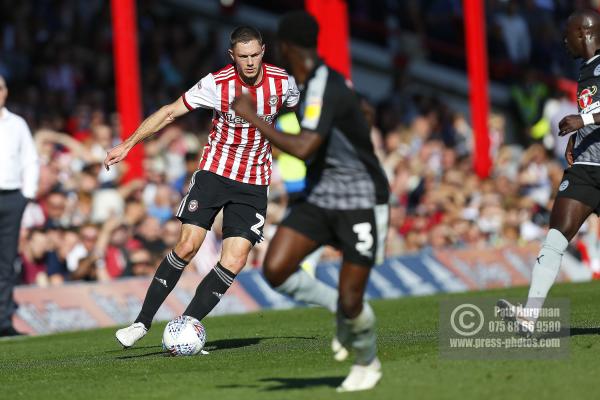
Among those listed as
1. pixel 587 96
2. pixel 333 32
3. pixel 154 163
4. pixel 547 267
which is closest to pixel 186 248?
pixel 547 267

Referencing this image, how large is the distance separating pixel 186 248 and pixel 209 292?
1.27 feet

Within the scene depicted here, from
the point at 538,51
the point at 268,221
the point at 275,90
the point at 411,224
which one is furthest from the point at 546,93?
the point at 275,90

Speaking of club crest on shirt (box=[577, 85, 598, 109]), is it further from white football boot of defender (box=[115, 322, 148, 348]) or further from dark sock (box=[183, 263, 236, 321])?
white football boot of defender (box=[115, 322, 148, 348])

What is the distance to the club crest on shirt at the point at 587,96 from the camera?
31.2ft

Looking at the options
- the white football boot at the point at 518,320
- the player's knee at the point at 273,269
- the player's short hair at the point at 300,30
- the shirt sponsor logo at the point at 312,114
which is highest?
the player's short hair at the point at 300,30

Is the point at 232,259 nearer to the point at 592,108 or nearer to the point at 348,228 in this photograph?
the point at 348,228

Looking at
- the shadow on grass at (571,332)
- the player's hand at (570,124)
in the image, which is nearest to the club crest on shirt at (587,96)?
the player's hand at (570,124)

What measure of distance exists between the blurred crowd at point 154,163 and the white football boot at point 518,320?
752cm

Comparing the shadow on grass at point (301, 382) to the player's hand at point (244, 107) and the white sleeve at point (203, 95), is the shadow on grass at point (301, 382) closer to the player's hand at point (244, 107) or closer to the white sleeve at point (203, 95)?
the player's hand at point (244, 107)

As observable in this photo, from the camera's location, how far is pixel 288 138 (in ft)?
23.8

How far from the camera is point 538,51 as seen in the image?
2780cm

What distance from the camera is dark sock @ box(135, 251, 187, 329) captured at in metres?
10.2

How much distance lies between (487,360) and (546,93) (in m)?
18.3

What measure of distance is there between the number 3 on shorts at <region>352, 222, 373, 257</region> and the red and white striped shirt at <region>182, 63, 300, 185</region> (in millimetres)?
2596
